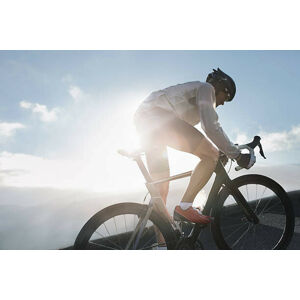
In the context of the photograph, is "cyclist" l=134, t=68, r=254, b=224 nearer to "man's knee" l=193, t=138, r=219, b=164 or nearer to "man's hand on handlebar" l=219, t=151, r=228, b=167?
"man's knee" l=193, t=138, r=219, b=164

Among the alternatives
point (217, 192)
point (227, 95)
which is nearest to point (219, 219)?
point (217, 192)

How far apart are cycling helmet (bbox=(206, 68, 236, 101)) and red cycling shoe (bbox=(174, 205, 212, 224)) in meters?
1.18

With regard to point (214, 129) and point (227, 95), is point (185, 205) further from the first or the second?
point (227, 95)

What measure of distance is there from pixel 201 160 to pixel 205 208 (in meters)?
0.45

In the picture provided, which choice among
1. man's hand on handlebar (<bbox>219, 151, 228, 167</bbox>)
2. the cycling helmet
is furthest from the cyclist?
man's hand on handlebar (<bbox>219, 151, 228, 167</bbox>)

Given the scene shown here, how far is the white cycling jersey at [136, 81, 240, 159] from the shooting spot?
2.46 meters

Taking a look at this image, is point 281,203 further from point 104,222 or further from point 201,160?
point 104,222

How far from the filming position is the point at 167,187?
2.83 metres

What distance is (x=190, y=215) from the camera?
2.48 meters

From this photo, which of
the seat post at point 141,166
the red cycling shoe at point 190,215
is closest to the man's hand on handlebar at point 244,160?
the red cycling shoe at point 190,215

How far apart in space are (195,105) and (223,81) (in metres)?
0.38

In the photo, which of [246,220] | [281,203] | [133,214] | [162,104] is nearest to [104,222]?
[133,214]

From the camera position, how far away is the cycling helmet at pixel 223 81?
2.81 m

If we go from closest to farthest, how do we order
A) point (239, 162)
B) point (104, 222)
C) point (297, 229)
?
point (104, 222), point (239, 162), point (297, 229)
